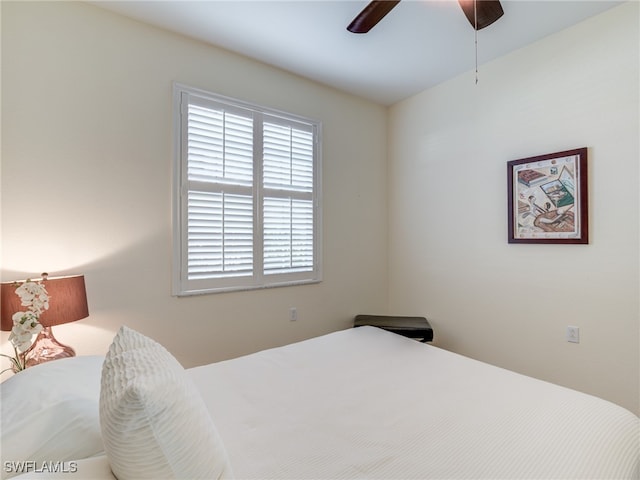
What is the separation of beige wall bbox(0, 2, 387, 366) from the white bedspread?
921 mm

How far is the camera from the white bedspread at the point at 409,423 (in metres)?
0.92

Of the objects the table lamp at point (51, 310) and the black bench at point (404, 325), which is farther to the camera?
the black bench at point (404, 325)

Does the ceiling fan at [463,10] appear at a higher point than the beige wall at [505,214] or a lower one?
higher

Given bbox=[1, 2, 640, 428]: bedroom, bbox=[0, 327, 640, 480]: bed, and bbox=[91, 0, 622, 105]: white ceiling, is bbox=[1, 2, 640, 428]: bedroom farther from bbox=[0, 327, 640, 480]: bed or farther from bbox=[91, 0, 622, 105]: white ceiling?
bbox=[0, 327, 640, 480]: bed

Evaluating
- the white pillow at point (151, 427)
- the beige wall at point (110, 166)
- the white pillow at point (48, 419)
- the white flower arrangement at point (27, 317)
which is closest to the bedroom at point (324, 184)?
the beige wall at point (110, 166)

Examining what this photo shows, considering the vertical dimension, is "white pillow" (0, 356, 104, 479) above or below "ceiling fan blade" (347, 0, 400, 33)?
below

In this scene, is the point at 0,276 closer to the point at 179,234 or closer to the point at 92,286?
the point at 92,286

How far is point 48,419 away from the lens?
880 mm

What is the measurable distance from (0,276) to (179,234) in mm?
955

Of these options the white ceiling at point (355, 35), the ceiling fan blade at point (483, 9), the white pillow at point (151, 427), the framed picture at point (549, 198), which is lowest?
the white pillow at point (151, 427)

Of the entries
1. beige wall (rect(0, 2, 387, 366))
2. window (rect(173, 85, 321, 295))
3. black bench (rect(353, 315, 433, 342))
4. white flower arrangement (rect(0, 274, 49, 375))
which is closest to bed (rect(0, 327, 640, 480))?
white flower arrangement (rect(0, 274, 49, 375))

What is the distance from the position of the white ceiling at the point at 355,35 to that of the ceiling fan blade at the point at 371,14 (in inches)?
17.4

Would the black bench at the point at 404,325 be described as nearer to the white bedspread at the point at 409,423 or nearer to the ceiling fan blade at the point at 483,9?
the white bedspread at the point at 409,423

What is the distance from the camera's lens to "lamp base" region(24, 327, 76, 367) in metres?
1.60
